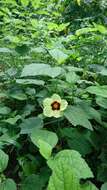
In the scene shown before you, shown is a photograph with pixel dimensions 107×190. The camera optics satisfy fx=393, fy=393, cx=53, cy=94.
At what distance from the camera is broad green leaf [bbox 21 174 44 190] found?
127 centimetres

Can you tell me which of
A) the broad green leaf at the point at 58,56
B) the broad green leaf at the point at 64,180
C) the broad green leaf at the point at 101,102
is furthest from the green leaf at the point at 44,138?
the broad green leaf at the point at 64,180

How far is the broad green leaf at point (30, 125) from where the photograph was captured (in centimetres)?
143

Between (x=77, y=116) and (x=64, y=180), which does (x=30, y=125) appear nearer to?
(x=77, y=116)

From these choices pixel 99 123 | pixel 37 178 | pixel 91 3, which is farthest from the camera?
pixel 91 3

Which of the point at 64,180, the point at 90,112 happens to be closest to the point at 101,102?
the point at 90,112

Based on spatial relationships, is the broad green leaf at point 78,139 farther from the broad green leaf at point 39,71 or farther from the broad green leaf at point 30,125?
the broad green leaf at point 39,71

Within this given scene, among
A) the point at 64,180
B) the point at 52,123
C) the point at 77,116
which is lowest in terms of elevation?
the point at 52,123

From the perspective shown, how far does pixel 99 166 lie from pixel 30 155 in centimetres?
27

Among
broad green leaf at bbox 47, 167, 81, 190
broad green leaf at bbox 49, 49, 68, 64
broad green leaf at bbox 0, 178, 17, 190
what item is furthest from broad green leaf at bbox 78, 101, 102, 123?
broad green leaf at bbox 47, 167, 81, 190

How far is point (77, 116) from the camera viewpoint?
1436mm

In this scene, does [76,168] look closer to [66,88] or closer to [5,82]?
[66,88]

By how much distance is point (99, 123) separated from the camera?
5.08 feet

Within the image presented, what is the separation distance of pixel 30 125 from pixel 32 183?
0.25 metres

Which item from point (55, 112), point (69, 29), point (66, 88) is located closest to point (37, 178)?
point (55, 112)
